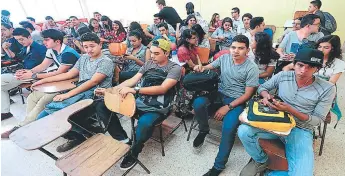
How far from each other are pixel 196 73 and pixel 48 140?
1.36 metres

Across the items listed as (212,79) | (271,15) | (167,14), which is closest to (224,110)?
(212,79)

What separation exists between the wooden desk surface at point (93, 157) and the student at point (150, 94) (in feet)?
0.84

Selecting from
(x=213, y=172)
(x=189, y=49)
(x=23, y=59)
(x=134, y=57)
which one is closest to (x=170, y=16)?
(x=189, y=49)

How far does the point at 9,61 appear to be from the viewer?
10.5 ft

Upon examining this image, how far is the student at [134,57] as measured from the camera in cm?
270

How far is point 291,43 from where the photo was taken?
2561mm

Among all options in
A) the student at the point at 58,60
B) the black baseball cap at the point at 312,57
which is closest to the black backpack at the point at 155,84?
the student at the point at 58,60

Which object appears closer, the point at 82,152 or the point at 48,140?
the point at 48,140

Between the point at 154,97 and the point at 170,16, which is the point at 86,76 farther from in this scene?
the point at 170,16

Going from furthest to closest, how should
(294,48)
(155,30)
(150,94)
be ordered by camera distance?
(155,30) < (294,48) < (150,94)

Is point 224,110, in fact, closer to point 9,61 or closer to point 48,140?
point 48,140

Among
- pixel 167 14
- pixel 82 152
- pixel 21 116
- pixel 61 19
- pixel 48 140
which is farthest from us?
pixel 61 19

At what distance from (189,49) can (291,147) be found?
67.2 inches

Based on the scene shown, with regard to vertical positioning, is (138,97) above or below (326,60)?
below
